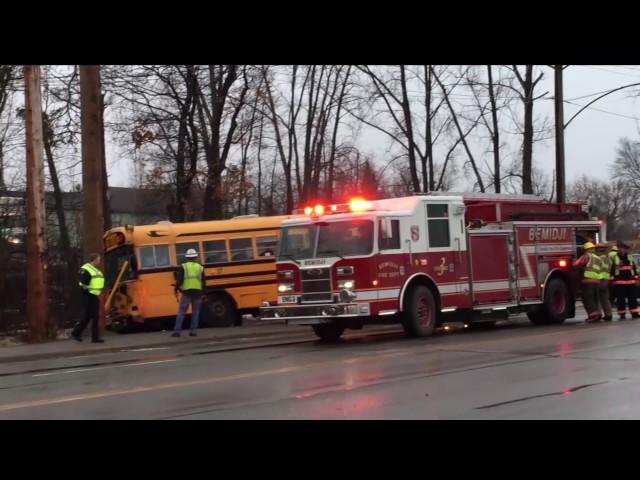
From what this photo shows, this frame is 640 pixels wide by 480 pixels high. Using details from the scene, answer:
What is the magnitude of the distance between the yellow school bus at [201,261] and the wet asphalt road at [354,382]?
4301mm

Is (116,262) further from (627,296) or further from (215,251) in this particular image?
(627,296)

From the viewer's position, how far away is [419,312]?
1515 cm

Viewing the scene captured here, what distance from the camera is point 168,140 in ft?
Result: 91.4

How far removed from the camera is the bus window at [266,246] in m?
20.1

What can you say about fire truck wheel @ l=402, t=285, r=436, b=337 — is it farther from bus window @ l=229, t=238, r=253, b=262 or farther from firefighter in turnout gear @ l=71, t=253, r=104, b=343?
firefighter in turnout gear @ l=71, t=253, r=104, b=343

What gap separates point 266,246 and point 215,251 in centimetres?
138

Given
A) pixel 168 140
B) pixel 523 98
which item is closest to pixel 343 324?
pixel 168 140

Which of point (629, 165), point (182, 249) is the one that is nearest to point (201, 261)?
point (182, 249)

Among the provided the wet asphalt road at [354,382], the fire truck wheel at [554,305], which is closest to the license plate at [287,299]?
the wet asphalt road at [354,382]

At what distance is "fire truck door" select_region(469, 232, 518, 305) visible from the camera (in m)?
16.3

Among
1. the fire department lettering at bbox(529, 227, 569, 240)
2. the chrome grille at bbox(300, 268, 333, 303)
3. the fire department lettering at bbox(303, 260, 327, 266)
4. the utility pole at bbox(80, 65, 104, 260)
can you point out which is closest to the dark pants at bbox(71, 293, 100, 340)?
the utility pole at bbox(80, 65, 104, 260)

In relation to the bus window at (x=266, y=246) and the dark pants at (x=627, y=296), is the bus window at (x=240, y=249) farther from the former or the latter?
the dark pants at (x=627, y=296)

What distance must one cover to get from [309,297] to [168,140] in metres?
14.9
